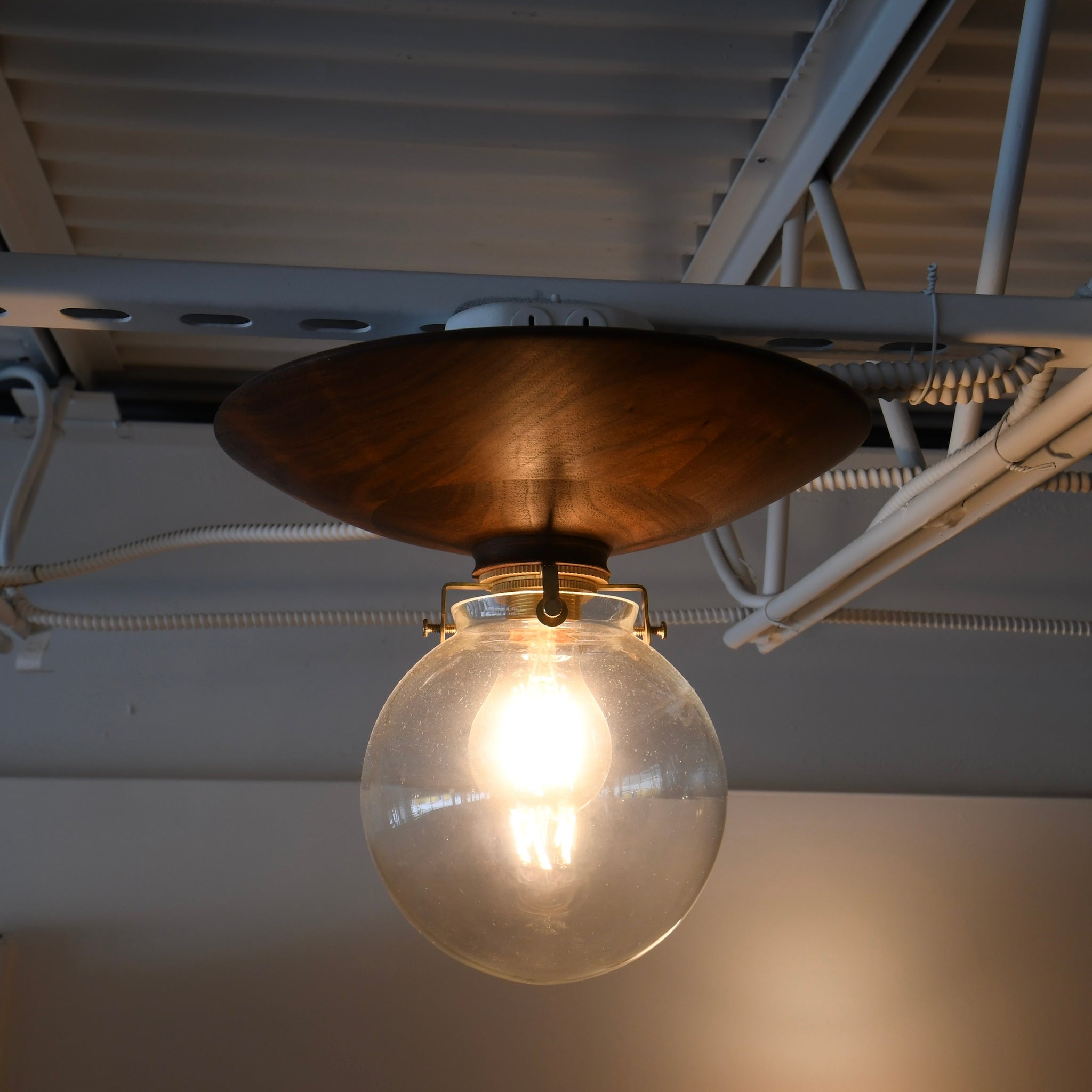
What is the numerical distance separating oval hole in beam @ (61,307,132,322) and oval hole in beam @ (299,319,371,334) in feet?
0.30

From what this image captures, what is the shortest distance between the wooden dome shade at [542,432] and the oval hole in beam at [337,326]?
8 cm

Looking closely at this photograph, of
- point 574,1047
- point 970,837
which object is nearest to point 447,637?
point 574,1047

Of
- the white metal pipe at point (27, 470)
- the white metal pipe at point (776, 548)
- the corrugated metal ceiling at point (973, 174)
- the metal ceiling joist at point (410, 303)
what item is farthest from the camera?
the white metal pipe at point (27, 470)

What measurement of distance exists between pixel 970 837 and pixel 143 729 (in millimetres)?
1526

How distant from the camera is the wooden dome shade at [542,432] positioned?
373mm

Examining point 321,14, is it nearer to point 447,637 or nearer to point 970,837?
point 447,637

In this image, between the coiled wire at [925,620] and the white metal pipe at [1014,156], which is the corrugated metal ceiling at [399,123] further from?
the coiled wire at [925,620]

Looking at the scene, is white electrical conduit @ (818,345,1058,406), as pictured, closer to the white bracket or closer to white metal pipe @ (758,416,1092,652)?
white metal pipe @ (758,416,1092,652)

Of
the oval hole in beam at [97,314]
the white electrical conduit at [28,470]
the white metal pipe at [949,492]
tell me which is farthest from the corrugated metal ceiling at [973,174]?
the white electrical conduit at [28,470]

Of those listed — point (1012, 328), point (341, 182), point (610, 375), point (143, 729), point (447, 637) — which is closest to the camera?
point (610, 375)

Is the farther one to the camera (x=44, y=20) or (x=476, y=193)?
(x=476, y=193)

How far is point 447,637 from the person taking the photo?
0.65m

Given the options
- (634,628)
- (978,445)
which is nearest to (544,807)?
(634,628)

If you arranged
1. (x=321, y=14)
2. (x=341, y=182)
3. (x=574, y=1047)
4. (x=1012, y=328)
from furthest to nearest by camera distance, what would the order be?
(x=574, y=1047), (x=341, y=182), (x=321, y=14), (x=1012, y=328)
